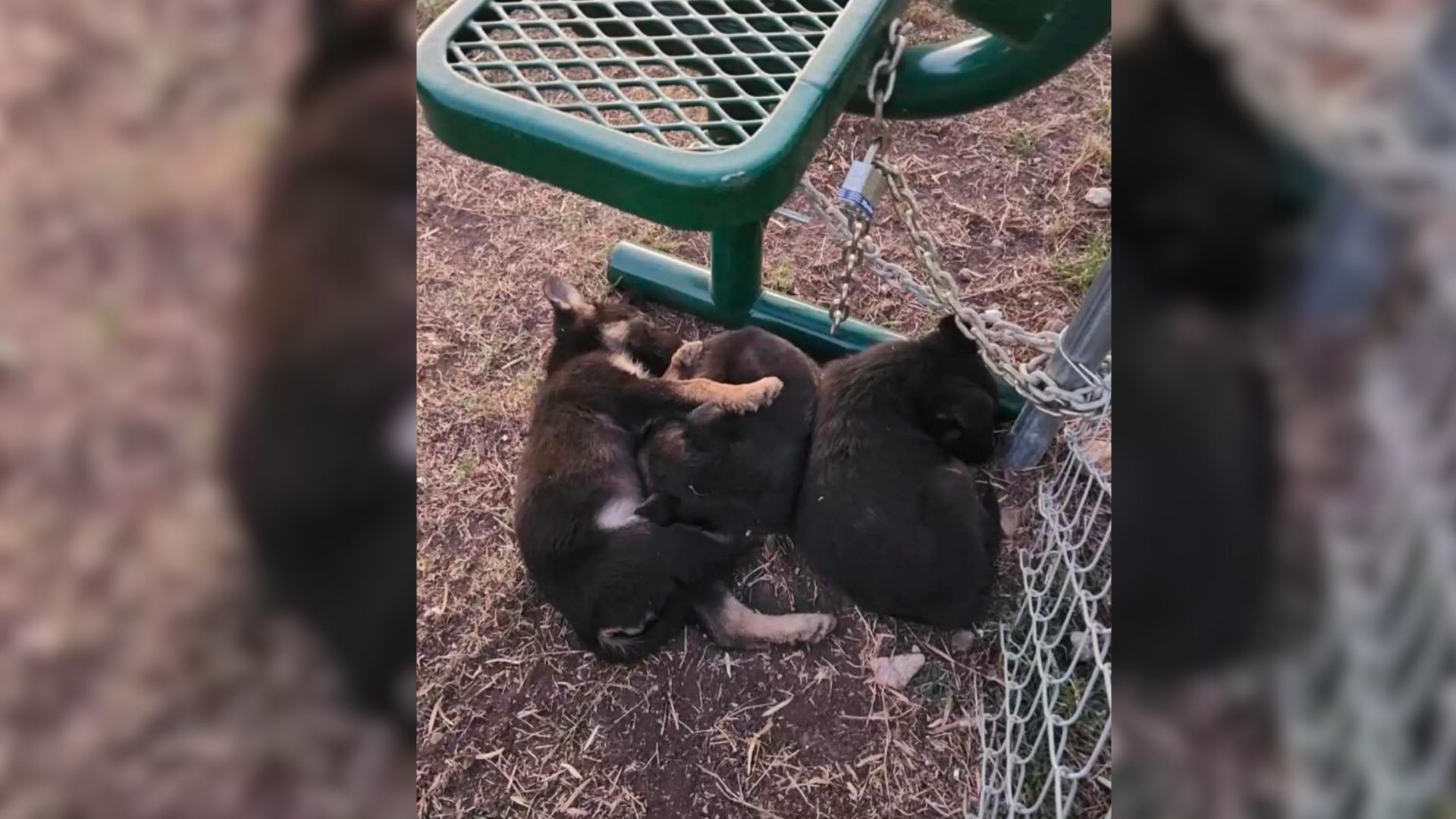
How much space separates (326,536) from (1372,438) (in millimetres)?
417

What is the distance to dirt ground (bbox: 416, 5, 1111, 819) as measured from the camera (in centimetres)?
232

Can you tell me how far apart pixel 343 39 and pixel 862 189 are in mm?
1766

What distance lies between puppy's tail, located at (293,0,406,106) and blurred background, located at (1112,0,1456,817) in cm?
32

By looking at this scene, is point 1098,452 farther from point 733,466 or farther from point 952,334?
point 733,466

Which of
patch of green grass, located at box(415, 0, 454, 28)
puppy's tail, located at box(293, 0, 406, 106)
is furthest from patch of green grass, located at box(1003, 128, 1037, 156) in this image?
puppy's tail, located at box(293, 0, 406, 106)

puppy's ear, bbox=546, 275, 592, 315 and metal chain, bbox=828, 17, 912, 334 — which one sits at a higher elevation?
metal chain, bbox=828, 17, 912, 334

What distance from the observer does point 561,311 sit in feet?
9.64

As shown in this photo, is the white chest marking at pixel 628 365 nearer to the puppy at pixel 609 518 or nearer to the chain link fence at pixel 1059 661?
the puppy at pixel 609 518

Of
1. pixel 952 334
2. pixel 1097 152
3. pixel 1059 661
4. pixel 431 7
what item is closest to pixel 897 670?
pixel 1059 661

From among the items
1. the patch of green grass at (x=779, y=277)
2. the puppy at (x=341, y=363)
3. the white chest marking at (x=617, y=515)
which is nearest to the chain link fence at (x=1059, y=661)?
the white chest marking at (x=617, y=515)

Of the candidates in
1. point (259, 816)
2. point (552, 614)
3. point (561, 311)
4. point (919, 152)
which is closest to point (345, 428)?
point (259, 816)

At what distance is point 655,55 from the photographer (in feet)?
6.24

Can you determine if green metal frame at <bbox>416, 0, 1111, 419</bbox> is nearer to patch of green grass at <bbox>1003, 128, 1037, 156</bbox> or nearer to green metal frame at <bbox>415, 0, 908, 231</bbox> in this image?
green metal frame at <bbox>415, 0, 908, 231</bbox>

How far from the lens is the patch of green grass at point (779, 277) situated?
327cm
